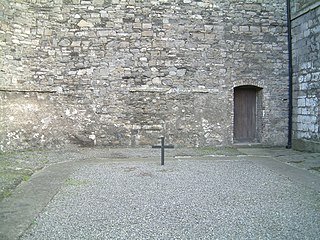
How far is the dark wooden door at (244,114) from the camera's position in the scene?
379 inches

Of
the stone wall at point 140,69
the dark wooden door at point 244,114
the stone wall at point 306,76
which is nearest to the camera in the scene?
the stone wall at point 306,76

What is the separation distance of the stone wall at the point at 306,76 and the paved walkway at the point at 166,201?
74.5 inches

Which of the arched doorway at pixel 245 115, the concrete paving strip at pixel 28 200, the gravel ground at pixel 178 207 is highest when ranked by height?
the arched doorway at pixel 245 115

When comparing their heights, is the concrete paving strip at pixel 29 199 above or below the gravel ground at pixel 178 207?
above

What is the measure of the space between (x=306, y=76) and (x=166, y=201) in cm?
665

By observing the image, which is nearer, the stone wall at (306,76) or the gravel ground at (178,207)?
the gravel ground at (178,207)

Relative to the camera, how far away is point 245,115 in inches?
382

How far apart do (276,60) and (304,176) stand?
15.7 ft

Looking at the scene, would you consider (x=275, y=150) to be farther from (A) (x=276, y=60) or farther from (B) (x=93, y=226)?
(B) (x=93, y=226)

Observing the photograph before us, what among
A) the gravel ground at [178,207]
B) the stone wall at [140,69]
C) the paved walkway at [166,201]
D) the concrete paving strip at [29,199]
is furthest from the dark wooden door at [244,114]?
the concrete paving strip at [29,199]

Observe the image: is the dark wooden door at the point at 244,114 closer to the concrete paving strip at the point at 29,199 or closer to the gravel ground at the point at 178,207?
the gravel ground at the point at 178,207

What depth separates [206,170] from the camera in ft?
20.3

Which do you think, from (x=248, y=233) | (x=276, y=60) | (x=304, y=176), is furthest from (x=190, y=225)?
(x=276, y=60)

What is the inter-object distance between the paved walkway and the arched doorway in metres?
2.78
